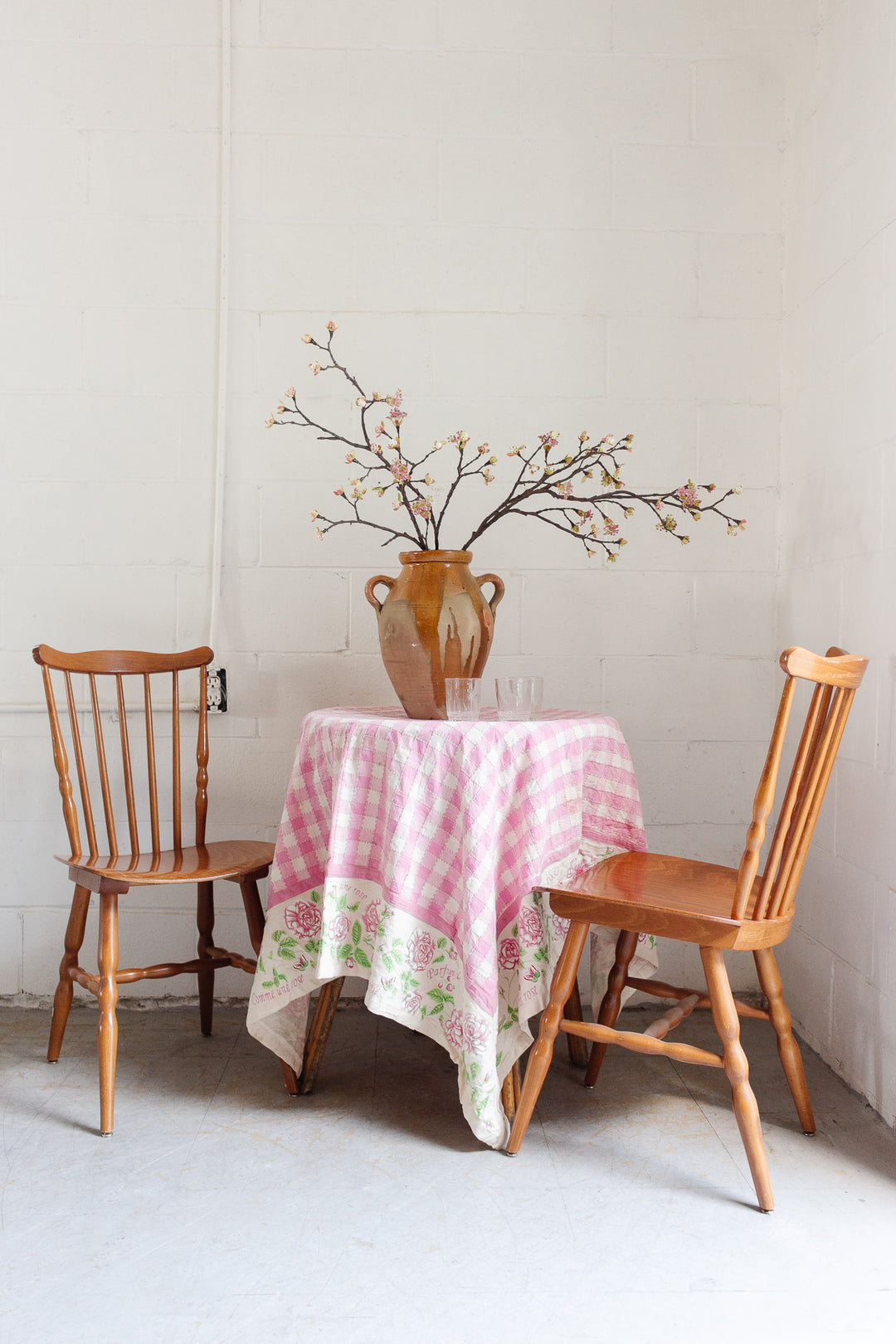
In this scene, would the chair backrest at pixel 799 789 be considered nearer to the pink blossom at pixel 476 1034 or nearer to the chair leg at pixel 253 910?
the pink blossom at pixel 476 1034

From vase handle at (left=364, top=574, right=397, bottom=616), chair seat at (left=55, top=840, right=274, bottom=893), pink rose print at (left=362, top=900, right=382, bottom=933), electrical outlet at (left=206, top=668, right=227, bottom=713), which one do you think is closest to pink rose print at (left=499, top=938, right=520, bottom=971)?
pink rose print at (left=362, top=900, right=382, bottom=933)

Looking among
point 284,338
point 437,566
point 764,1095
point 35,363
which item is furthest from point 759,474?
point 35,363

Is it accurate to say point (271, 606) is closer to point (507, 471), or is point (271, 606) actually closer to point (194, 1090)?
point (507, 471)

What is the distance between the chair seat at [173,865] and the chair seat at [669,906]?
0.69 meters

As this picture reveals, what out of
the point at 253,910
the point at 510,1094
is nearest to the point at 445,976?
the point at 510,1094

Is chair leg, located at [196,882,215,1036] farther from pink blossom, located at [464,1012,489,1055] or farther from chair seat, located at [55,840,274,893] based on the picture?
pink blossom, located at [464,1012,489,1055]

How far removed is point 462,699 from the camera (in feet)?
6.22

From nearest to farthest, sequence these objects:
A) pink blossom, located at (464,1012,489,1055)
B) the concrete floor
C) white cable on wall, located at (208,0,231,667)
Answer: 1. the concrete floor
2. pink blossom, located at (464,1012,489,1055)
3. white cable on wall, located at (208,0,231,667)

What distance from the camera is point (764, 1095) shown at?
2.00 metres

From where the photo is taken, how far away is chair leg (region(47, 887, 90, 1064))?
2125 millimetres

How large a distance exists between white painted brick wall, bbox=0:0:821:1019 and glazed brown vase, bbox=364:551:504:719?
0.54m

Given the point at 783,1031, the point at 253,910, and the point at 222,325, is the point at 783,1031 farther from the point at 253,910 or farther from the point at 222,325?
the point at 222,325

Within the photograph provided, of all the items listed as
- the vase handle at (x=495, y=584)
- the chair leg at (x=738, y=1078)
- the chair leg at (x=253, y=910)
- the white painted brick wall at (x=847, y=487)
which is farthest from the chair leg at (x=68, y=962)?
the white painted brick wall at (x=847, y=487)

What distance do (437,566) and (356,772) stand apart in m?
0.46
